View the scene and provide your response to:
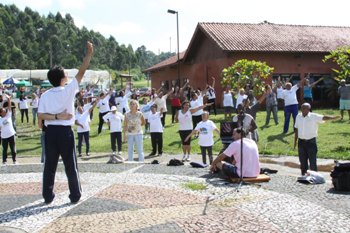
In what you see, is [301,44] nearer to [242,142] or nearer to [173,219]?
[242,142]

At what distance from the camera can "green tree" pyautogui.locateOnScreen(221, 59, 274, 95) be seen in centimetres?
→ 2128

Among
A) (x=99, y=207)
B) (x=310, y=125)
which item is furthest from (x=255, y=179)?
(x=99, y=207)

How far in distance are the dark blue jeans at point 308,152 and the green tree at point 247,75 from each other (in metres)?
11.5

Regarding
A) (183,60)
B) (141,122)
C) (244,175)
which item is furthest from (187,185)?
(183,60)

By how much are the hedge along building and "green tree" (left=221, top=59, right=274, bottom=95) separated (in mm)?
5556

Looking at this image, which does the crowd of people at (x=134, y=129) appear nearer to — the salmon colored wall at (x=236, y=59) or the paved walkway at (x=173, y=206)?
the paved walkway at (x=173, y=206)

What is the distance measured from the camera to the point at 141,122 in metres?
12.1

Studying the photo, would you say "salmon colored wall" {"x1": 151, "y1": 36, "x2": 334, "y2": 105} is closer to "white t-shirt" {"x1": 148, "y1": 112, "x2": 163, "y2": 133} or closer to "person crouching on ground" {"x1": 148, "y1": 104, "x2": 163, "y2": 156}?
"person crouching on ground" {"x1": 148, "y1": 104, "x2": 163, "y2": 156}

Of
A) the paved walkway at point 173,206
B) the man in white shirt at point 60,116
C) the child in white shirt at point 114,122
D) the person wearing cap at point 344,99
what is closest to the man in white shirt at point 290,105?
the person wearing cap at point 344,99

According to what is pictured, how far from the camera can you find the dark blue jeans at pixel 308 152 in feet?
31.8

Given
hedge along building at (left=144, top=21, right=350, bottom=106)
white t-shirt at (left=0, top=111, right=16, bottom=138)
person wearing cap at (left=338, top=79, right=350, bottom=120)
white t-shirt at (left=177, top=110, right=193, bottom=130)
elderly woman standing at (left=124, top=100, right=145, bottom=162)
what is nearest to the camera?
elderly woman standing at (left=124, top=100, right=145, bottom=162)

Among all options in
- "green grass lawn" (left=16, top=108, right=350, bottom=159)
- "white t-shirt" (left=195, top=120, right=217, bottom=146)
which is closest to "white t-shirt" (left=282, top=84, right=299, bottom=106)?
"green grass lawn" (left=16, top=108, right=350, bottom=159)

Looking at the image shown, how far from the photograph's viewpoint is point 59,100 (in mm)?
6398

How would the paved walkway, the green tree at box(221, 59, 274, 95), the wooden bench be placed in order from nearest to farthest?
1. the paved walkway
2. the wooden bench
3. the green tree at box(221, 59, 274, 95)
